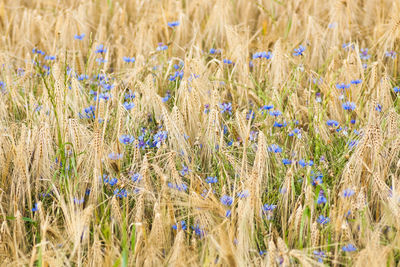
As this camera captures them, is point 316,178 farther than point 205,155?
No

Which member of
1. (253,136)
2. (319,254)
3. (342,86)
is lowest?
(319,254)

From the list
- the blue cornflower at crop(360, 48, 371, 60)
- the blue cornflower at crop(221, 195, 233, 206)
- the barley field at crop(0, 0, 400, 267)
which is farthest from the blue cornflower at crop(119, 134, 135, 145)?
the blue cornflower at crop(360, 48, 371, 60)

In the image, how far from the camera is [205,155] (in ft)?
7.89

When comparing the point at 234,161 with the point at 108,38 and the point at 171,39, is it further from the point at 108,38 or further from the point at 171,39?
the point at 108,38

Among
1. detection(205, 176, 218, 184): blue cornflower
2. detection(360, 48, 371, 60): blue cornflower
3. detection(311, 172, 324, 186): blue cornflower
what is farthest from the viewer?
detection(360, 48, 371, 60): blue cornflower

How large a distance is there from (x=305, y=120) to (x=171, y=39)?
1.11 metres

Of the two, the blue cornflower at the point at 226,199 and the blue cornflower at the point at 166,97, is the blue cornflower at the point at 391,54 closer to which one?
the blue cornflower at the point at 166,97

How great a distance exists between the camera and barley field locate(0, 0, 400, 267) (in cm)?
184

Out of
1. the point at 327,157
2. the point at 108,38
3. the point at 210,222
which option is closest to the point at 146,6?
the point at 108,38

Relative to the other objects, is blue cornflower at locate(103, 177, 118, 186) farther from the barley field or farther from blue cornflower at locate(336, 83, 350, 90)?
blue cornflower at locate(336, 83, 350, 90)

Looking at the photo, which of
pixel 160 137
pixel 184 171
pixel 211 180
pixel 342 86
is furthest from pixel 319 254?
pixel 342 86

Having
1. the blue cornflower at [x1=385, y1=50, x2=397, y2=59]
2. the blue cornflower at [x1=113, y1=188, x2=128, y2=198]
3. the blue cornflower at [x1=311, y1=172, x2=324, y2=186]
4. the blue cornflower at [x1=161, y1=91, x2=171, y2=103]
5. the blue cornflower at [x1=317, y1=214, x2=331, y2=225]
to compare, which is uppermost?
the blue cornflower at [x1=385, y1=50, x2=397, y2=59]

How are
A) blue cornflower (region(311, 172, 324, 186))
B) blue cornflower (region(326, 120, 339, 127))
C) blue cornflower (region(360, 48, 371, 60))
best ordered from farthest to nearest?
blue cornflower (region(360, 48, 371, 60)) < blue cornflower (region(326, 120, 339, 127)) < blue cornflower (region(311, 172, 324, 186))

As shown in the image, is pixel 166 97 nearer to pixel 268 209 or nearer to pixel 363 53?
pixel 268 209
